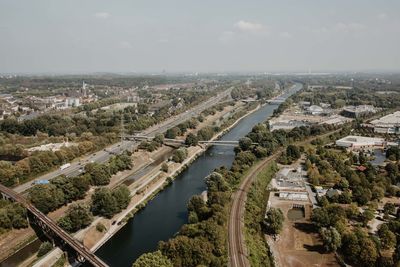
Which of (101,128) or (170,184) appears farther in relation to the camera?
(101,128)

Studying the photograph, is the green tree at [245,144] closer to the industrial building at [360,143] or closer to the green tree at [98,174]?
the industrial building at [360,143]

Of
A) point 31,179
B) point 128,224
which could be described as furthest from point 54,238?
point 31,179

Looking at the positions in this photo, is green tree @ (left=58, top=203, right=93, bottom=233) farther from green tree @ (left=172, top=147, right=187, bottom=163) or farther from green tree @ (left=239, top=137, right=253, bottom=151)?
green tree @ (left=239, top=137, right=253, bottom=151)

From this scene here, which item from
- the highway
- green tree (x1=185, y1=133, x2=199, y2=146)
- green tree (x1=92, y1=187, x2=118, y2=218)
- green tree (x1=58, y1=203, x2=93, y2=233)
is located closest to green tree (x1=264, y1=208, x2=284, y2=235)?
green tree (x1=92, y1=187, x2=118, y2=218)

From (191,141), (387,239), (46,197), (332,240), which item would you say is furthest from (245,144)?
(46,197)

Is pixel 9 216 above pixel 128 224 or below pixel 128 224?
above

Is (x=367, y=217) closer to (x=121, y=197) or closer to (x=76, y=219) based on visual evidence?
(x=121, y=197)

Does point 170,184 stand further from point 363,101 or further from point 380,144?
point 363,101
